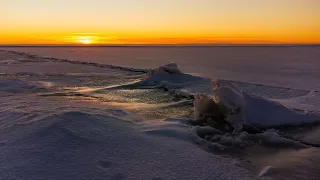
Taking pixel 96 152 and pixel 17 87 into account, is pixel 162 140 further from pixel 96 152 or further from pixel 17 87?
pixel 17 87

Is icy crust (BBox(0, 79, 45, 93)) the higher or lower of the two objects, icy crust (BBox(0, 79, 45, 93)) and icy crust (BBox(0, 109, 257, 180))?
the lower

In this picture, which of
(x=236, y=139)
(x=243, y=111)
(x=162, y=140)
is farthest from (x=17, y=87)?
(x=236, y=139)

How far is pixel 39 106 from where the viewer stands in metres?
5.86

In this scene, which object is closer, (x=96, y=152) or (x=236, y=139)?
(x=96, y=152)

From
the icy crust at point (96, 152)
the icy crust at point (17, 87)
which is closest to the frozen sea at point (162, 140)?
the icy crust at point (96, 152)

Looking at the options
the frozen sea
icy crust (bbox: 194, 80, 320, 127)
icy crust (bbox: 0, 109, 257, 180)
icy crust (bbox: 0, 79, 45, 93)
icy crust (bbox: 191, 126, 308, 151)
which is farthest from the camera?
icy crust (bbox: 0, 79, 45, 93)

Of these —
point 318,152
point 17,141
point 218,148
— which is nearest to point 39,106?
point 17,141

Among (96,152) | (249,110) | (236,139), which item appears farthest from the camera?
(249,110)

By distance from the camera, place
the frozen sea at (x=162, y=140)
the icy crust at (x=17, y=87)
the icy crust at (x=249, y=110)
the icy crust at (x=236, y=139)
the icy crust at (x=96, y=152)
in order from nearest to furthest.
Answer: the icy crust at (x=96, y=152) < the frozen sea at (x=162, y=140) < the icy crust at (x=236, y=139) < the icy crust at (x=249, y=110) < the icy crust at (x=17, y=87)

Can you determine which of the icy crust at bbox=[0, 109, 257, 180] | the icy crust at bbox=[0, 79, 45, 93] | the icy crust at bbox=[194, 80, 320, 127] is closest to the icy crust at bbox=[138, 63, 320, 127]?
the icy crust at bbox=[194, 80, 320, 127]

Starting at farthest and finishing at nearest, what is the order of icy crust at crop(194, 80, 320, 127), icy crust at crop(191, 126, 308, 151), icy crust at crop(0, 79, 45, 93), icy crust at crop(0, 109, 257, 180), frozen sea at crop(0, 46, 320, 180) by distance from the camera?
icy crust at crop(0, 79, 45, 93) → icy crust at crop(194, 80, 320, 127) → icy crust at crop(191, 126, 308, 151) → frozen sea at crop(0, 46, 320, 180) → icy crust at crop(0, 109, 257, 180)

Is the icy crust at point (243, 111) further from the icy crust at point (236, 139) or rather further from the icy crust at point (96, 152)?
the icy crust at point (96, 152)

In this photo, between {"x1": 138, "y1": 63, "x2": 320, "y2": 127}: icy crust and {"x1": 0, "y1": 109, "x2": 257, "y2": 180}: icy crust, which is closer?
{"x1": 0, "y1": 109, "x2": 257, "y2": 180}: icy crust

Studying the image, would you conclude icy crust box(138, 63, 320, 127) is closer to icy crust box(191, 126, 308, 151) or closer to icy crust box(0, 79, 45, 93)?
icy crust box(191, 126, 308, 151)
